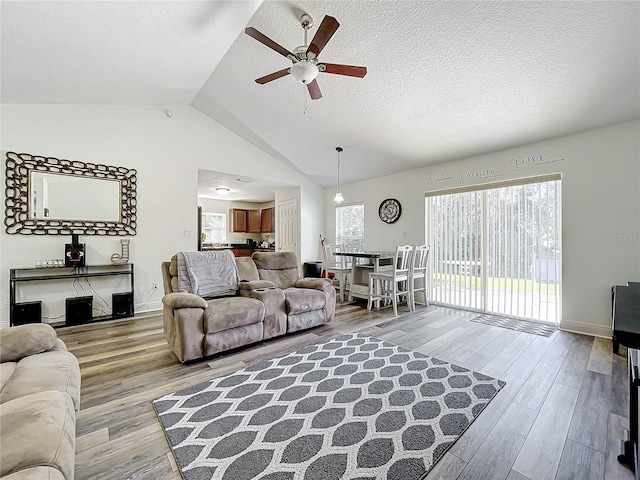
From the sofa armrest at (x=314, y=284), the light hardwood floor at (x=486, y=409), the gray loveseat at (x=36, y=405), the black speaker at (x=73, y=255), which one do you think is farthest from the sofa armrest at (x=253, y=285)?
the black speaker at (x=73, y=255)

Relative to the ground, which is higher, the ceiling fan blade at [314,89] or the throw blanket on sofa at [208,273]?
the ceiling fan blade at [314,89]

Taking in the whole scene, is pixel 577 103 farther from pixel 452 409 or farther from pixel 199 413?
pixel 199 413

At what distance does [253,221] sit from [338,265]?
12.7 ft

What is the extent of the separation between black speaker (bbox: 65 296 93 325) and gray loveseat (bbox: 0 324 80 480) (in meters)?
2.43

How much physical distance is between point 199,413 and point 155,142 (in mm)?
4120

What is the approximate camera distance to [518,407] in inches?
72.4

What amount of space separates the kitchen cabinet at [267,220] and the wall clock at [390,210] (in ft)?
12.8

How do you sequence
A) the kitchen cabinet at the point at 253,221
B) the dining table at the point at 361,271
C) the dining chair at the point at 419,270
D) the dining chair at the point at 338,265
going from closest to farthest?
the dining chair at the point at 419,270 → the dining table at the point at 361,271 → the dining chair at the point at 338,265 → the kitchen cabinet at the point at 253,221

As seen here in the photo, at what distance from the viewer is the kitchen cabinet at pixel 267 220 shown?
8383 mm

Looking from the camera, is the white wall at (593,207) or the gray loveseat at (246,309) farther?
the white wall at (593,207)

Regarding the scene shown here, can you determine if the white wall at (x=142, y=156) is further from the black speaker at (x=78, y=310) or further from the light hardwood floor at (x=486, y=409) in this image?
the light hardwood floor at (x=486, y=409)

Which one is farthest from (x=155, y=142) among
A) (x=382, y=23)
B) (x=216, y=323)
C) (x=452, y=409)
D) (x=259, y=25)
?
(x=452, y=409)

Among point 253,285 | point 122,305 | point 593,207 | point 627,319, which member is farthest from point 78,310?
point 593,207

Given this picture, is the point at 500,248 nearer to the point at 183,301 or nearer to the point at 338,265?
the point at 338,265
